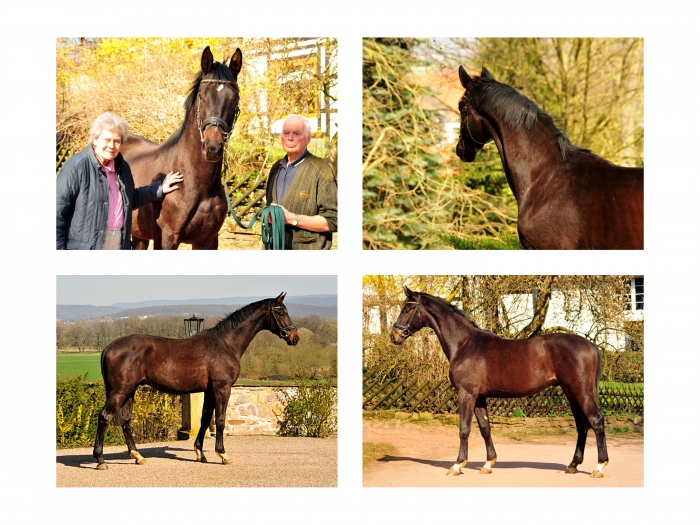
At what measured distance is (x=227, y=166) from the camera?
25.5 feet

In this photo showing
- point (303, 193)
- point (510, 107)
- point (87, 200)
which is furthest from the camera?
point (303, 193)

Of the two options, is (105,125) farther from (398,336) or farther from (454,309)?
(454,309)

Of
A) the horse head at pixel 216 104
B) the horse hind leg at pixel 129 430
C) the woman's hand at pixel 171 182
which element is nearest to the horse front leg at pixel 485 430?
the horse hind leg at pixel 129 430

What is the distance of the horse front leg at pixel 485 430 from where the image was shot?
7.57 metres

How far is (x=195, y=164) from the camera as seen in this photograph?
771 centimetres

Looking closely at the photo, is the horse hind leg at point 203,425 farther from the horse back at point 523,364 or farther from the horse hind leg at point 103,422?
the horse back at point 523,364

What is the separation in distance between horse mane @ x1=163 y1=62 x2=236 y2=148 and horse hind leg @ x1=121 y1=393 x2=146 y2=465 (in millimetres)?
2173

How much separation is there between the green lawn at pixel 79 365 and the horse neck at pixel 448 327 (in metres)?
2.80

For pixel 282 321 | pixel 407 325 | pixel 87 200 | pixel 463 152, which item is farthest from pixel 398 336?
pixel 87 200

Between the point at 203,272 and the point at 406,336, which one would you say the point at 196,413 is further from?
the point at 406,336

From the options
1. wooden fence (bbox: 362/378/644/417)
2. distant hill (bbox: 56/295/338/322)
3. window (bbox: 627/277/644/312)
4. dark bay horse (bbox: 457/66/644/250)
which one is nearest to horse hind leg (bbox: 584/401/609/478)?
wooden fence (bbox: 362/378/644/417)

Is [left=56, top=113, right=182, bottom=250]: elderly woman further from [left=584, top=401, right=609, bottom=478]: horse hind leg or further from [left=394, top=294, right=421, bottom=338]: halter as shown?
[left=584, top=401, right=609, bottom=478]: horse hind leg

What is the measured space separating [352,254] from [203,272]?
125 centimetres

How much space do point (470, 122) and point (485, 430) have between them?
2.55 m
